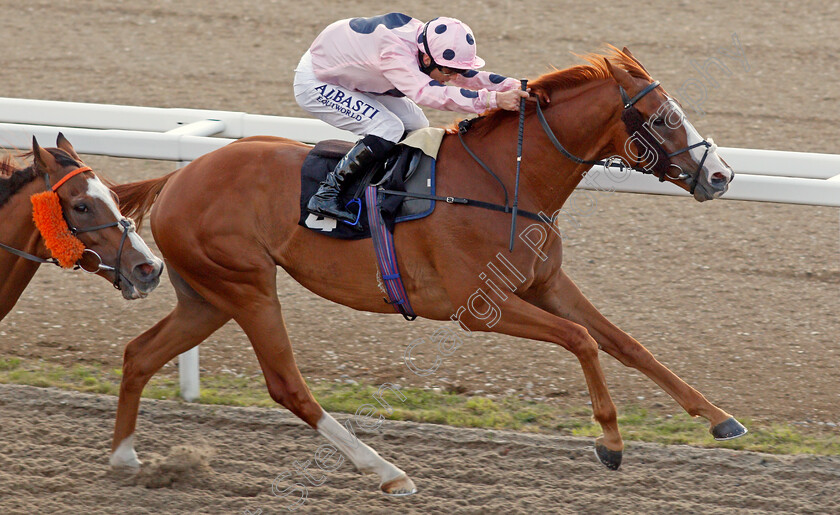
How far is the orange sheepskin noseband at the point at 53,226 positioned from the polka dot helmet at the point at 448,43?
59.0 inches

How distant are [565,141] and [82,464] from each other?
235 cm

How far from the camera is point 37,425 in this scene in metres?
4.65

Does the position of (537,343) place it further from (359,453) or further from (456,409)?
(359,453)

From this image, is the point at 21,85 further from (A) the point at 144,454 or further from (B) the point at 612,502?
(B) the point at 612,502

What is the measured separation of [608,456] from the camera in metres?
3.94

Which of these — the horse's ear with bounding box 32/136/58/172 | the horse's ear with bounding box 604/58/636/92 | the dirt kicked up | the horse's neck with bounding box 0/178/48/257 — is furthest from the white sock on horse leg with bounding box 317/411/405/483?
the horse's ear with bounding box 604/58/636/92

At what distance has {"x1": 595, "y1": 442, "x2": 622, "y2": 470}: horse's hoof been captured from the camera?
393 centimetres

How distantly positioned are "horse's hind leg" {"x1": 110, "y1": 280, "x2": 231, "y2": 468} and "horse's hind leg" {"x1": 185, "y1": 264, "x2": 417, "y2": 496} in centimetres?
16

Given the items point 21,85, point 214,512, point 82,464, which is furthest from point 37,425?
point 21,85

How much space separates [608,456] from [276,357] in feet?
4.47

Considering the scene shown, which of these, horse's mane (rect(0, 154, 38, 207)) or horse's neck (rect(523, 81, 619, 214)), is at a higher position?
horse's neck (rect(523, 81, 619, 214))

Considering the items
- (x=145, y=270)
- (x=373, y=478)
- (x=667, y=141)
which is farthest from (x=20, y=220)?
(x=667, y=141)

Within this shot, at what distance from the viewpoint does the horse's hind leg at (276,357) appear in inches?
163

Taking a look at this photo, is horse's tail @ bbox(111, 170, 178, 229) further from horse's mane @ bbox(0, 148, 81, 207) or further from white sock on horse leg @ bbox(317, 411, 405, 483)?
white sock on horse leg @ bbox(317, 411, 405, 483)
